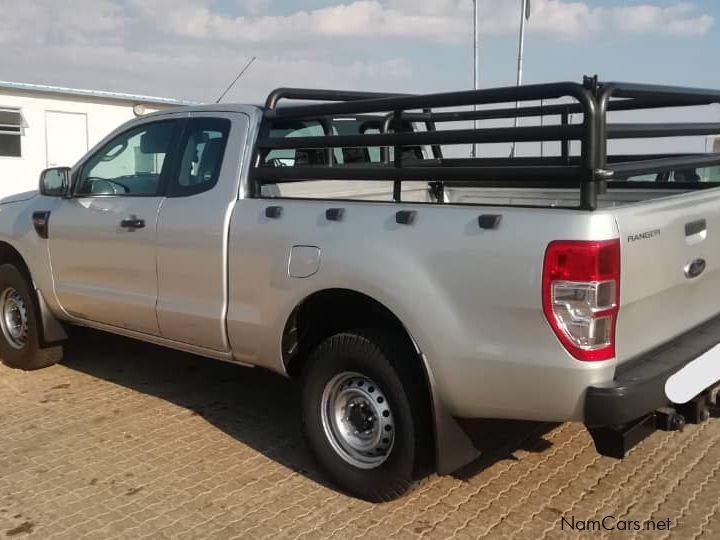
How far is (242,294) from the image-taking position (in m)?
3.83

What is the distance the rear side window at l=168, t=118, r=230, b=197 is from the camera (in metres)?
4.10

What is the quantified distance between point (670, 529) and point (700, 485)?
0.53 meters

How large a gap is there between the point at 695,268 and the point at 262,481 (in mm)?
2327

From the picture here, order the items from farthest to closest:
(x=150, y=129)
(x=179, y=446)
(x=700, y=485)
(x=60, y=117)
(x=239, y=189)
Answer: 1. (x=60, y=117)
2. (x=150, y=129)
3. (x=179, y=446)
4. (x=239, y=189)
5. (x=700, y=485)

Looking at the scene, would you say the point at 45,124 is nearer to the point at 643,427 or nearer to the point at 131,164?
the point at 131,164

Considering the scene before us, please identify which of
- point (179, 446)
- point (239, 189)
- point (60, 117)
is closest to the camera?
point (239, 189)

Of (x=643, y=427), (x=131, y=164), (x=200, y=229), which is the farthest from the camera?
(x=131, y=164)

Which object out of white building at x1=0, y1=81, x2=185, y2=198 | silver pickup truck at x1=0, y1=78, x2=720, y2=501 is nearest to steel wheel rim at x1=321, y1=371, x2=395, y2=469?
silver pickup truck at x1=0, y1=78, x2=720, y2=501

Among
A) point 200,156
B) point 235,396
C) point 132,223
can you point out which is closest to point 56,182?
point 132,223

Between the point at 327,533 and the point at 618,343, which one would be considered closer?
the point at 618,343

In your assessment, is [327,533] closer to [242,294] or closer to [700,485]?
[242,294]

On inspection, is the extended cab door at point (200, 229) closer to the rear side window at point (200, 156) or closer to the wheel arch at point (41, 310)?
the rear side window at point (200, 156)

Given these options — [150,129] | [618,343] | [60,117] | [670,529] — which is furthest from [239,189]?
[60,117]

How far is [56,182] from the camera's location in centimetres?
506
